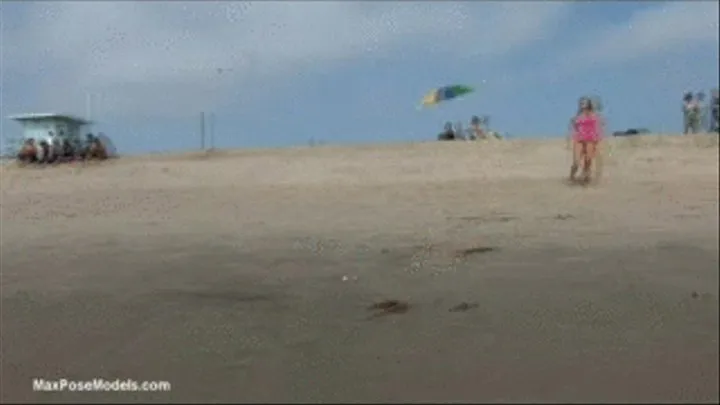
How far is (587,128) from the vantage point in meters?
4.11

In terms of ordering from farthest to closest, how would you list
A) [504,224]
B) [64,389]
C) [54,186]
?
1. [54,186]
2. [504,224]
3. [64,389]

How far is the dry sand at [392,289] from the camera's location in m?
2.12

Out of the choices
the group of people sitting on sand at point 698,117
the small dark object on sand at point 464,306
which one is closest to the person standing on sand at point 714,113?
the group of people sitting on sand at point 698,117

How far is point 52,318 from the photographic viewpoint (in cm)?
294

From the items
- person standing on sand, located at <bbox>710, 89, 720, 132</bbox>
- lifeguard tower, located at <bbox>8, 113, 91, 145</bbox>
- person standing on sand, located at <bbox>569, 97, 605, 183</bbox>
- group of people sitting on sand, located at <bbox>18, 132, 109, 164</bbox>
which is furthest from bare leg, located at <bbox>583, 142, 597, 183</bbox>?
lifeguard tower, located at <bbox>8, 113, 91, 145</bbox>

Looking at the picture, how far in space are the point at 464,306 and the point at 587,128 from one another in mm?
1744

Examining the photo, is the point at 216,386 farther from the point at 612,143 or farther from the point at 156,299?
the point at 612,143

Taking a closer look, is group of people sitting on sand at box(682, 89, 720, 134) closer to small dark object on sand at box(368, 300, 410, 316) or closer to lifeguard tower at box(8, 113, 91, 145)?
small dark object on sand at box(368, 300, 410, 316)

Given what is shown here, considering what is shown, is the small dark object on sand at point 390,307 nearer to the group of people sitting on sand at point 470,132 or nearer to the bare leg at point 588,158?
the bare leg at point 588,158

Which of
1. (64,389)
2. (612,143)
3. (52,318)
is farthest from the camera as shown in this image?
(612,143)

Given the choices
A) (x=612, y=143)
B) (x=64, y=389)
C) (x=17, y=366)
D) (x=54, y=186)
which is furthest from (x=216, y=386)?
(x=54, y=186)

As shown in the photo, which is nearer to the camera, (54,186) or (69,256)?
(69,256)

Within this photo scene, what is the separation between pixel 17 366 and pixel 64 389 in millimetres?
340

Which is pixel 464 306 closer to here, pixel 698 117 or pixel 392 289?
pixel 392 289
